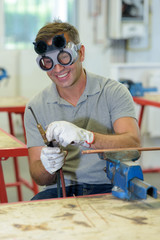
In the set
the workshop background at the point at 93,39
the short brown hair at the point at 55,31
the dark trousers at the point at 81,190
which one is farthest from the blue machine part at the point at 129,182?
the workshop background at the point at 93,39

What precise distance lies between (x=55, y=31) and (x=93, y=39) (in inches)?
122

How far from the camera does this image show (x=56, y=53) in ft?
5.37

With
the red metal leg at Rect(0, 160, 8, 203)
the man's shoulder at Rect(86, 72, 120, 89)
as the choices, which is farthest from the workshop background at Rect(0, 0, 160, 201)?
the man's shoulder at Rect(86, 72, 120, 89)

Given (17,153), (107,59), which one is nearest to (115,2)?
(107,59)

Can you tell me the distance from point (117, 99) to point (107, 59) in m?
2.94

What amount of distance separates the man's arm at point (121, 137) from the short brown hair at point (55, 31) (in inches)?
16.9

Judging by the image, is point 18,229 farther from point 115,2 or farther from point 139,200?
point 115,2

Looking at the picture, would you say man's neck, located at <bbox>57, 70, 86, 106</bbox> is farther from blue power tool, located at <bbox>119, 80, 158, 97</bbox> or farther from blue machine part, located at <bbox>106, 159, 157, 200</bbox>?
blue power tool, located at <bbox>119, 80, 158, 97</bbox>

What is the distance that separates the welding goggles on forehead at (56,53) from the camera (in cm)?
162

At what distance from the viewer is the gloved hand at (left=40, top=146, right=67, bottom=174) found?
1438 millimetres

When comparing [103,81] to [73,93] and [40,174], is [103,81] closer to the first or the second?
[73,93]

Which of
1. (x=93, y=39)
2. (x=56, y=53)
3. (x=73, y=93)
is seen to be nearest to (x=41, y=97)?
(x=73, y=93)

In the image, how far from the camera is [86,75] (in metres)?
1.91

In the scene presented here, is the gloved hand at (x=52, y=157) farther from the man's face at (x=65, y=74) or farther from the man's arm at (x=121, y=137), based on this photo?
the man's face at (x=65, y=74)
